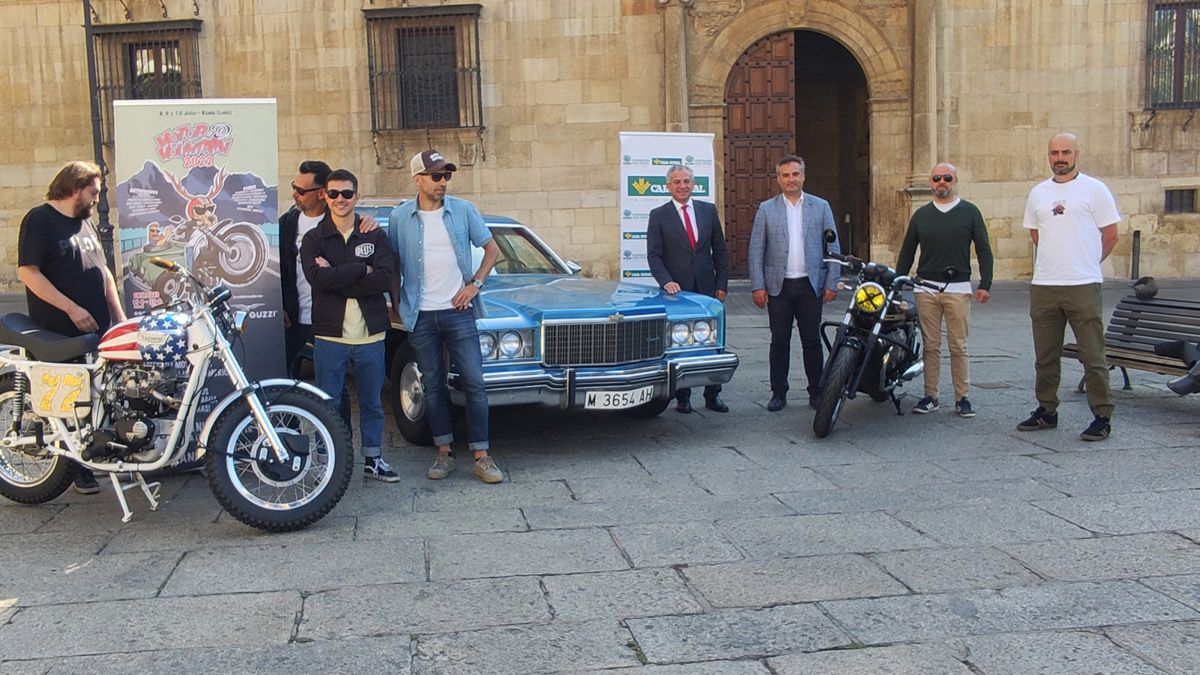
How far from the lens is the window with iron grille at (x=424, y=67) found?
54.6 feet

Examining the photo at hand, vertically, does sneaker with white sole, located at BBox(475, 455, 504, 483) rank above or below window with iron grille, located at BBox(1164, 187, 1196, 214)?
below

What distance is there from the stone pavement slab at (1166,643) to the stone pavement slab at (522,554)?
1887 millimetres

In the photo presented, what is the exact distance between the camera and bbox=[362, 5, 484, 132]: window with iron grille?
16.6m

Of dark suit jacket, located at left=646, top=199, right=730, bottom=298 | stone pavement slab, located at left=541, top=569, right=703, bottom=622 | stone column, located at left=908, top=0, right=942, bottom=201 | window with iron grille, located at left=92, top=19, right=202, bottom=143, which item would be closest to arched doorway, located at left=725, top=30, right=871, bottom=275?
stone column, located at left=908, top=0, right=942, bottom=201

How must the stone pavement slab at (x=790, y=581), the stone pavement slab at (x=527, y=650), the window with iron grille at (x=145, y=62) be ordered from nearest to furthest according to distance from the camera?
the stone pavement slab at (x=527, y=650)
the stone pavement slab at (x=790, y=581)
the window with iron grille at (x=145, y=62)

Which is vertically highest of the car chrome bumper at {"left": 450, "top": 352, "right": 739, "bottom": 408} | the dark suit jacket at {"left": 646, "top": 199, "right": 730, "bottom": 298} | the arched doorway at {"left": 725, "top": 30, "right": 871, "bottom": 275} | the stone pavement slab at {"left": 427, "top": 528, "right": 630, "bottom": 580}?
the arched doorway at {"left": 725, "top": 30, "right": 871, "bottom": 275}

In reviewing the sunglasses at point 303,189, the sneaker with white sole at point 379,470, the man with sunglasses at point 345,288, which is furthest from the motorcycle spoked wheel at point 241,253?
the sneaker with white sole at point 379,470

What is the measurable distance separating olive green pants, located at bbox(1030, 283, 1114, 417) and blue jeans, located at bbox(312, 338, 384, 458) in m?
4.26

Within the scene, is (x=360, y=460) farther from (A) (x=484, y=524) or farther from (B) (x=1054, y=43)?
(B) (x=1054, y=43)

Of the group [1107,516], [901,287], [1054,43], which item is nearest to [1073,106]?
[1054,43]

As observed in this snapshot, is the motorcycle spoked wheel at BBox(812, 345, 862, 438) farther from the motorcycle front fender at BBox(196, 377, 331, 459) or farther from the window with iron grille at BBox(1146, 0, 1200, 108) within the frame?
the window with iron grille at BBox(1146, 0, 1200, 108)

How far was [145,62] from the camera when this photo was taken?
56.2 ft

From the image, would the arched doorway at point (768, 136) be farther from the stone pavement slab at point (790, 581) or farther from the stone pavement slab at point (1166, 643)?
the stone pavement slab at point (1166, 643)

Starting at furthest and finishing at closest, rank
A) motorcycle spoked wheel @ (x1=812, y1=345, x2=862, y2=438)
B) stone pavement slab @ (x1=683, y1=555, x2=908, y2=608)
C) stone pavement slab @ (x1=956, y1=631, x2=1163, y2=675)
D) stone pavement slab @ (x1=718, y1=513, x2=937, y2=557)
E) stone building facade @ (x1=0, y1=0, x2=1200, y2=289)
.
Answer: stone building facade @ (x1=0, y1=0, x2=1200, y2=289)
motorcycle spoked wheel @ (x1=812, y1=345, x2=862, y2=438)
stone pavement slab @ (x1=718, y1=513, x2=937, y2=557)
stone pavement slab @ (x1=683, y1=555, x2=908, y2=608)
stone pavement slab @ (x1=956, y1=631, x2=1163, y2=675)
